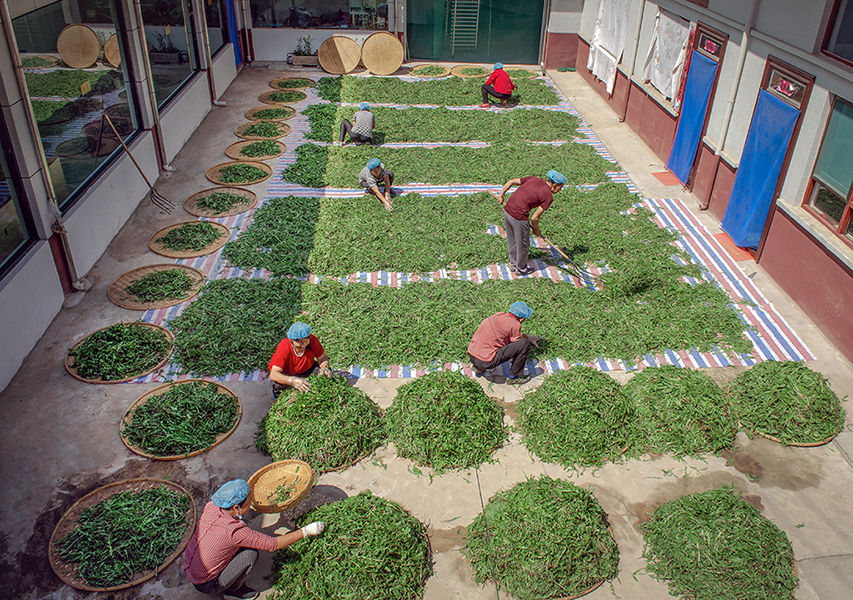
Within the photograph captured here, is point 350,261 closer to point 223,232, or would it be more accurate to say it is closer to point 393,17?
Answer: point 223,232

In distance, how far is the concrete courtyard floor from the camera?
18.5ft

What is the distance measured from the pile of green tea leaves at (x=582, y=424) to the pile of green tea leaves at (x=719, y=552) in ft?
3.27

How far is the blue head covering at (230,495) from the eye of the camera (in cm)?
523

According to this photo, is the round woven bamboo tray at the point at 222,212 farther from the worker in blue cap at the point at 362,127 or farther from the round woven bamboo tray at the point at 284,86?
the round woven bamboo tray at the point at 284,86

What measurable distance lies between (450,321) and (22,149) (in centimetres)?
598

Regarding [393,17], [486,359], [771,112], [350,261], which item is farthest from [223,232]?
[393,17]

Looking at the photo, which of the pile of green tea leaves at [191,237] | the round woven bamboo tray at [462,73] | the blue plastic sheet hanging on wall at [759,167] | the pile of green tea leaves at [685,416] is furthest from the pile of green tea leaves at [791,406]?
the round woven bamboo tray at [462,73]

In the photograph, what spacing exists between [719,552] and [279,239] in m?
7.74

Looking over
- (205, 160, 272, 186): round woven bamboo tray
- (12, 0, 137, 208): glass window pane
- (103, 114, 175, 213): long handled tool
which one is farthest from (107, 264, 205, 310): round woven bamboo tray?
(205, 160, 272, 186): round woven bamboo tray

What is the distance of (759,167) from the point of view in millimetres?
10289

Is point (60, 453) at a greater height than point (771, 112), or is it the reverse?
point (771, 112)

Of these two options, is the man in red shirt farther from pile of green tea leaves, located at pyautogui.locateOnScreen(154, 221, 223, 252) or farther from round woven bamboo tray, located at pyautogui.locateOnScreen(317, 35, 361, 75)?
pile of green tea leaves, located at pyautogui.locateOnScreen(154, 221, 223, 252)

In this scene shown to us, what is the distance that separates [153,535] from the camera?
579cm

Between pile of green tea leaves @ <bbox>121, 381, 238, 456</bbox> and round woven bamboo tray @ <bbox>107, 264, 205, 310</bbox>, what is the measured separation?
203 centimetres
